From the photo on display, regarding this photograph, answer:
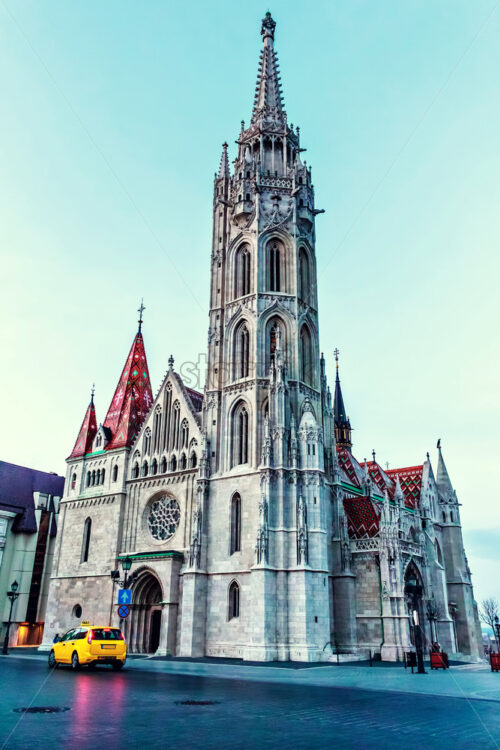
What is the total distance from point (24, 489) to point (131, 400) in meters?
14.4

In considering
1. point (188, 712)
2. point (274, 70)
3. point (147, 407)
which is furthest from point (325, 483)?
point (274, 70)

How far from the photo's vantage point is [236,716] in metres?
10.4

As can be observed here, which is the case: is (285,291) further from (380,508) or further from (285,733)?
(285,733)

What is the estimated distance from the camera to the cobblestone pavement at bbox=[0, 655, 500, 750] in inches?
320

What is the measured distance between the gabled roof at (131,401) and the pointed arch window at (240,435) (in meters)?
8.85

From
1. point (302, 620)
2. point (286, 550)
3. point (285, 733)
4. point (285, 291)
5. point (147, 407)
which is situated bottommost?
point (285, 733)

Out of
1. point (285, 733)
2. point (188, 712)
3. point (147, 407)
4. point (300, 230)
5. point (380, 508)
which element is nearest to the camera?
point (285, 733)

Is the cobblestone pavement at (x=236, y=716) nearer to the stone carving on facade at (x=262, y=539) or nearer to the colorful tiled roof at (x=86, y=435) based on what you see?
the stone carving on facade at (x=262, y=539)

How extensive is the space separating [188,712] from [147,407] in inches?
1406

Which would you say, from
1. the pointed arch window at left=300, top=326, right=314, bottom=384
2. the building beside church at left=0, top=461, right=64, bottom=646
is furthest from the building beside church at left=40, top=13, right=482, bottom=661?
the building beside church at left=0, top=461, right=64, bottom=646

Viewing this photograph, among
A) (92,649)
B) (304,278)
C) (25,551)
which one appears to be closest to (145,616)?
(92,649)

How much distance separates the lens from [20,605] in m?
46.8

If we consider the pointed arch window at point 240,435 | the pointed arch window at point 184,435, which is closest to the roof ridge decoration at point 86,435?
the pointed arch window at point 184,435

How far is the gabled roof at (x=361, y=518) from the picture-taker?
36.2 metres
